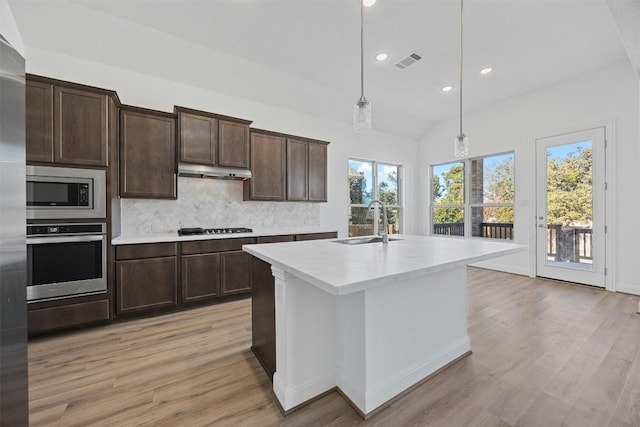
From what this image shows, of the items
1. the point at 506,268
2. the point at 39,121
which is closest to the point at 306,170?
the point at 39,121

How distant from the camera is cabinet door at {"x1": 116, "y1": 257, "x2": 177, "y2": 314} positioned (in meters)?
2.70

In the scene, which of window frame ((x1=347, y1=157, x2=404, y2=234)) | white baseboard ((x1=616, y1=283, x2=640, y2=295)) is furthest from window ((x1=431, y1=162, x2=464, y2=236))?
white baseboard ((x1=616, y1=283, x2=640, y2=295))

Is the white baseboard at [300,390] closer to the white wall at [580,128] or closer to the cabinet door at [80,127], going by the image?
the cabinet door at [80,127]

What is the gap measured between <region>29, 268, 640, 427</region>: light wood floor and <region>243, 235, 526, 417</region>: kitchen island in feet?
0.34

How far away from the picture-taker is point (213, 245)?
127 inches

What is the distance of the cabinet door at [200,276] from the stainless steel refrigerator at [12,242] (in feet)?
6.54

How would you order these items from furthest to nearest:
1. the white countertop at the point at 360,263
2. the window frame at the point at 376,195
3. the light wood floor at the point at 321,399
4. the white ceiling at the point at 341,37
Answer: the window frame at the point at 376,195 → the white ceiling at the point at 341,37 → the light wood floor at the point at 321,399 → the white countertop at the point at 360,263

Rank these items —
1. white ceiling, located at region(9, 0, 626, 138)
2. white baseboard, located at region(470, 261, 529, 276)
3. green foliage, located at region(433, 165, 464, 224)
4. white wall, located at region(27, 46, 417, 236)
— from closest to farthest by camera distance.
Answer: white ceiling, located at region(9, 0, 626, 138) < white wall, located at region(27, 46, 417, 236) < white baseboard, located at region(470, 261, 529, 276) < green foliage, located at region(433, 165, 464, 224)

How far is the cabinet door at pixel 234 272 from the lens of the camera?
329cm

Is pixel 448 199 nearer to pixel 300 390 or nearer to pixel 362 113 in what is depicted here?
pixel 362 113

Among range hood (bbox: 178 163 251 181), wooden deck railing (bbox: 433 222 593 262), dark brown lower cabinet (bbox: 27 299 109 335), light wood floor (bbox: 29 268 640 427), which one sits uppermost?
range hood (bbox: 178 163 251 181)

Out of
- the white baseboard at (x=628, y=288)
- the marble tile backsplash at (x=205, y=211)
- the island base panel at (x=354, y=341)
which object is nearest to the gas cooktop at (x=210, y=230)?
the marble tile backsplash at (x=205, y=211)

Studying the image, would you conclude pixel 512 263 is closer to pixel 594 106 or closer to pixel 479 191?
pixel 479 191

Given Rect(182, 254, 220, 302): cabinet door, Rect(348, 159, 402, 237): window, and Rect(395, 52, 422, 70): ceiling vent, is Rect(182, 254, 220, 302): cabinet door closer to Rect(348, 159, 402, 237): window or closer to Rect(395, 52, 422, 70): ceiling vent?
Rect(348, 159, 402, 237): window
